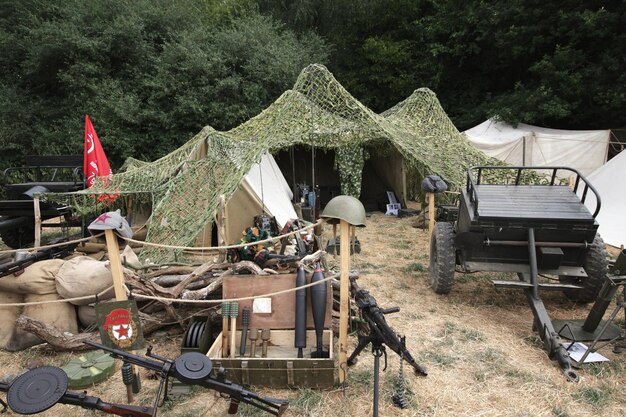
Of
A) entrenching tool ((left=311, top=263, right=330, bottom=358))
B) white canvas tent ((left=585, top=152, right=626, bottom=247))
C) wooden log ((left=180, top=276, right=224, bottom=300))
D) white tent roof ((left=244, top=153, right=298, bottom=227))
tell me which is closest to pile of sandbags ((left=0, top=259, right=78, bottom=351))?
wooden log ((left=180, top=276, right=224, bottom=300))

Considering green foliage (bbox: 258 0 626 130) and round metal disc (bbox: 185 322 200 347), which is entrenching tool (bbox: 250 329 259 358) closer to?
round metal disc (bbox: 185 322 200 347)

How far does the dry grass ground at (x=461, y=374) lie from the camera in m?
2.99

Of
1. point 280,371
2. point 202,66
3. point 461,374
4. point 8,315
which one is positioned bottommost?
point 461,374

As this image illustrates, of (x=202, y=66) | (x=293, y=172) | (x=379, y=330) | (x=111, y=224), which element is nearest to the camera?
(x=379, y=330)

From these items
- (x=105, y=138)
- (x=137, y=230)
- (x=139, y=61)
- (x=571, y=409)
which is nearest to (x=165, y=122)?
(x=105, y=138)

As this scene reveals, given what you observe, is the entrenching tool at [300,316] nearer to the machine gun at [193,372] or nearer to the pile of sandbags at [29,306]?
the machine gun at [193,372]

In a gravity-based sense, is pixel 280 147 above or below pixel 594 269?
above

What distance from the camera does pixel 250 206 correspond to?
7398 millimetres

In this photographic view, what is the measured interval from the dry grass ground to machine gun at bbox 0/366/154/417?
667 mm

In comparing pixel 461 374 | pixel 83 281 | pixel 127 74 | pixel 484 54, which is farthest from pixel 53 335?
pixel 484 54

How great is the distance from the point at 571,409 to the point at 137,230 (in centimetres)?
736

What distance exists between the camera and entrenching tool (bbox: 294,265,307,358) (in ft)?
11.3

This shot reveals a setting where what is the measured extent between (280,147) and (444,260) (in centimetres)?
479

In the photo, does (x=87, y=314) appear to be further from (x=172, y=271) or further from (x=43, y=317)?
(x=172, y=271)
